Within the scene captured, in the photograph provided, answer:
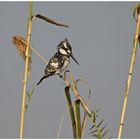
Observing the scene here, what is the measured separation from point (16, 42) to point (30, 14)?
0.64 ft

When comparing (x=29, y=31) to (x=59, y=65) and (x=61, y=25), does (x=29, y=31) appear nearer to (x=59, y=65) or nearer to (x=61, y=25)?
(x=61, y=25)

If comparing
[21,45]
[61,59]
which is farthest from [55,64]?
[21,45]

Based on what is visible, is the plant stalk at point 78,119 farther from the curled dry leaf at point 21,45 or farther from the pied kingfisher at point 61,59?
the pied kingfisher at point 61,59

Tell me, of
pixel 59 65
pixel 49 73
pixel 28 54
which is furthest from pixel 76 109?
pixel 59 65

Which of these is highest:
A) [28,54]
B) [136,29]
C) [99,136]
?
[136,29]

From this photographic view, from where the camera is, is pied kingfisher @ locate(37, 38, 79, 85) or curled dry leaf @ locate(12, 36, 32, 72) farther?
pied kingfisher @ locate(37, 38, 79, 85)

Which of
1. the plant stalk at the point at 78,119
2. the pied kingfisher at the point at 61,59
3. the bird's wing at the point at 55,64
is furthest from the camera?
the pied kingfisher at the point at 61,59

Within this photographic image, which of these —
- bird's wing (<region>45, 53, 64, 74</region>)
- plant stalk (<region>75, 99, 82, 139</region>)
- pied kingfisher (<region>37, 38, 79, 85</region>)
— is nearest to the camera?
plant stalk (<region>75, 99, 82, 139</region>)

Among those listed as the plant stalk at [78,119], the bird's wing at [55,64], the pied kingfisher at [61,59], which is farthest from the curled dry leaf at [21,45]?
the pied kingfisher at [61,59]

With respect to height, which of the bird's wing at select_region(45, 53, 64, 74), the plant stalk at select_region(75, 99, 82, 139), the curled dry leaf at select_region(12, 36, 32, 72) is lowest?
→ the plant stalk at select_region(75, 99, 82, 139)

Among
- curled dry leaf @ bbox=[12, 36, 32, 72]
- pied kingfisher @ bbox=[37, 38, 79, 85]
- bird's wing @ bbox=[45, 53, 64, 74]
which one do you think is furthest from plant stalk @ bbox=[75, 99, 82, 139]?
pied kingfisher @ bbox=[37, 38, 79, 85]

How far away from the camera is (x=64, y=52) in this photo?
5473 mm

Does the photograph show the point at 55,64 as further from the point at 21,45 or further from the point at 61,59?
the point at 21,45

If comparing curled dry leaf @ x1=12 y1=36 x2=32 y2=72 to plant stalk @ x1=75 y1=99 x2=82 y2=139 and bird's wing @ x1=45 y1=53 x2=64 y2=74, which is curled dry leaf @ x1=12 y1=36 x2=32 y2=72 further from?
bird's wing @ x1=45 y1=53 x2=64 y2=74
